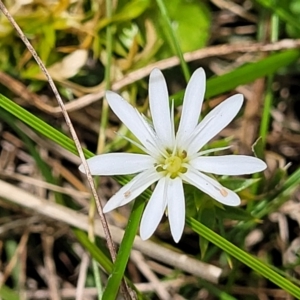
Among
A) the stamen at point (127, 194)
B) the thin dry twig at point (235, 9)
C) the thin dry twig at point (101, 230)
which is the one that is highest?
the thin dry twig at point (235, 9)

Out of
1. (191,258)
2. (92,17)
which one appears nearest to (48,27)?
(92,17)

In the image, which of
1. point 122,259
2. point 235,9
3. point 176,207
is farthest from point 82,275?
point 235,9

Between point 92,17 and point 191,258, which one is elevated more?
point 92,17

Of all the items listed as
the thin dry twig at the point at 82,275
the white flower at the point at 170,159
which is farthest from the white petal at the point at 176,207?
the thin dry twig at the point at 82,275

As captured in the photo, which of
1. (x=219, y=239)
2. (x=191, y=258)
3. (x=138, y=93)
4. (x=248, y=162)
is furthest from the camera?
(x=138, y=93)

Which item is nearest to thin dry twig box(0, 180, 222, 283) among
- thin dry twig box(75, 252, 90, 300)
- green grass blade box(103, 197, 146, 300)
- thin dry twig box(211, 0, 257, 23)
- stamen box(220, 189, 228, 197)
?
thin dry twig box(75, 252, 90, 300)

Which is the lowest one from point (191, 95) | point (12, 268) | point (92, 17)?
point (12, 268)

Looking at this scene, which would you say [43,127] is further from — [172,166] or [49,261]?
[49,261]

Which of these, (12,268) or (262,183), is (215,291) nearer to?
(262,183)

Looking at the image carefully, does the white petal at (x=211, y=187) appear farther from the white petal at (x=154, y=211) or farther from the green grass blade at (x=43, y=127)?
the green grass blade at (x=43, y=127)
